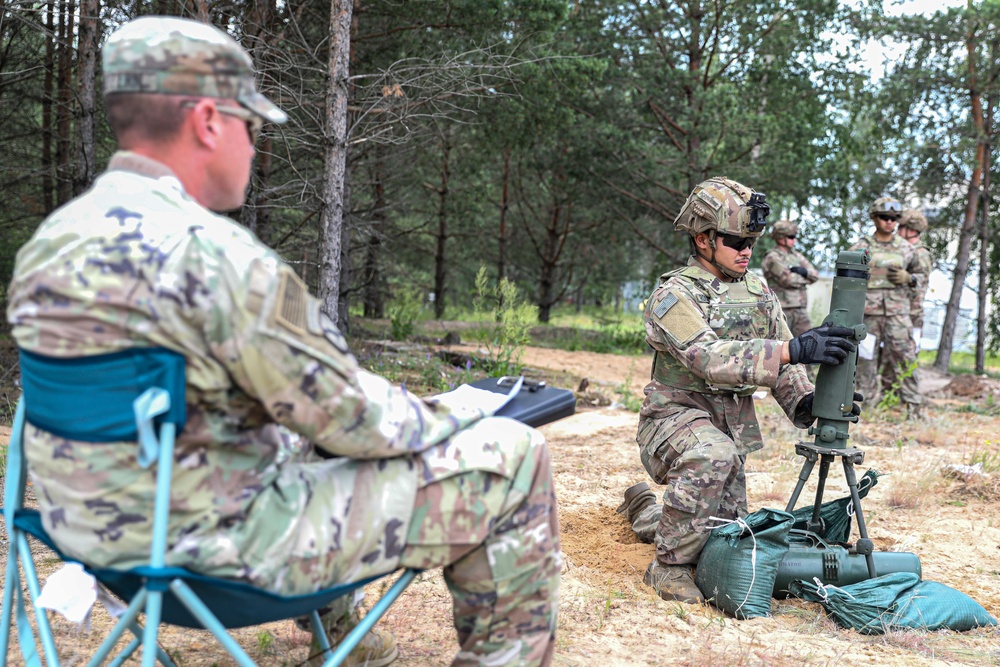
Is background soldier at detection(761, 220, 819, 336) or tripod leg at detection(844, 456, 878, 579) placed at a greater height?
background soldier at detection(761, 220, 819, 336)

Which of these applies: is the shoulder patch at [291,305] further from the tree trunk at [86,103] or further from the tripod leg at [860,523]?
the tree trunk at [86,103]

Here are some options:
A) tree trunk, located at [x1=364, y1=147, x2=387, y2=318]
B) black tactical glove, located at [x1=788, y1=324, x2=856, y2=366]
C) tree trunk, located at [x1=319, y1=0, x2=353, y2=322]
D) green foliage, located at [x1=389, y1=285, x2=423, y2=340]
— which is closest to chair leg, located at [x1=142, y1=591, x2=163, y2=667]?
black tactical glove, located at [x1=788, y1=324, x2=856, y2=366]

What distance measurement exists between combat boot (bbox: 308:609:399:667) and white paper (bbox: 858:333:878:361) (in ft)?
18.0

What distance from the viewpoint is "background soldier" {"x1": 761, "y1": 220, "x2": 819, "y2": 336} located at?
35.4ft

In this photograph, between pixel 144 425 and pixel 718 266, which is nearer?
pixel 144 425

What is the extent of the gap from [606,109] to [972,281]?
549 inches

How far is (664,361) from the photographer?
164 inches


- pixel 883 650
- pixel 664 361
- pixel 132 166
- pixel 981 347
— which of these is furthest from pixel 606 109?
pixel 132 166

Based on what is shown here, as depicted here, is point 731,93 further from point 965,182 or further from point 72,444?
point 72,444

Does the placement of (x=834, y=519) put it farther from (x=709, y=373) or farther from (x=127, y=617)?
(x=127, y=617)

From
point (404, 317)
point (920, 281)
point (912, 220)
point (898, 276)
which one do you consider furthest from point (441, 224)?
point (898, 276)

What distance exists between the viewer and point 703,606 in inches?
143

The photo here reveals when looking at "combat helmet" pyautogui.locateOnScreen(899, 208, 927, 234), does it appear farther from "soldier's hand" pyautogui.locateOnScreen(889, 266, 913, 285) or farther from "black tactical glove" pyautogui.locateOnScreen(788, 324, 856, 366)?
"black tactical glove" pyautogui.locateOnScreen(788, 324, 856, 366)

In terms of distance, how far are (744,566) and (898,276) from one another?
6.96 metres
